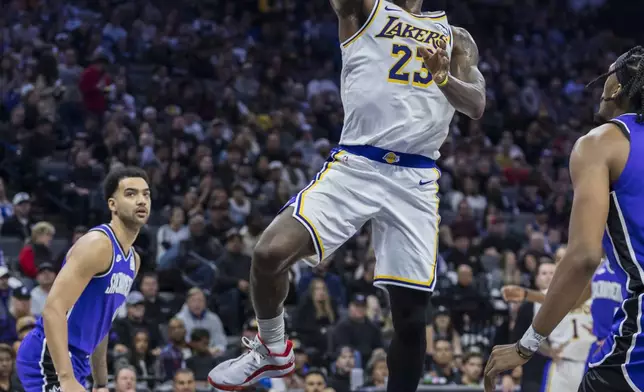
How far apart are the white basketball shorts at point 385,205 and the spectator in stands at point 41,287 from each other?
555 cm

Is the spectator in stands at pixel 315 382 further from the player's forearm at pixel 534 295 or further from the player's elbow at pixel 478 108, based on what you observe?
the player's elbow at pixel 478 108

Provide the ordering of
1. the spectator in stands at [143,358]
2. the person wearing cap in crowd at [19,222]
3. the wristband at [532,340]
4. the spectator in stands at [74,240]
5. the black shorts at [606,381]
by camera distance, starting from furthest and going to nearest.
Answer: the person wearing cap in crowd at [19,222]
the spectator in stands at [74,240]
the spectator in stands at [143,358]
the wristband at [532,340]
the black shorts at [606,381]

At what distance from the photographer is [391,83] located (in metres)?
4.96

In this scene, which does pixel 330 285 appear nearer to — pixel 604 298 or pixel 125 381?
pixel 125 381

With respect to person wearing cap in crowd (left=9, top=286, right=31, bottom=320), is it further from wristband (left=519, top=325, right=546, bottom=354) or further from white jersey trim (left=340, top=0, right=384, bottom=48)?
wristband (left=519, top=325, right=546, bottom=354)

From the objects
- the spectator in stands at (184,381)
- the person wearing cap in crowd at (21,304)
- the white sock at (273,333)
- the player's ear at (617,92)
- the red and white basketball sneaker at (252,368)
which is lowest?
the spectator in stands at (184,381)

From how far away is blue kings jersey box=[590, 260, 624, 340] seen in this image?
739 cm

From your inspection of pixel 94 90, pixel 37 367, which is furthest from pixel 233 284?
pixel 37 367

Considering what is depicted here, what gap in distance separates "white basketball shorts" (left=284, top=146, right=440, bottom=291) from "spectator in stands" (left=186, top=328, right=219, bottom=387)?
4.56 metres

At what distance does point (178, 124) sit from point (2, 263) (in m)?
4.22

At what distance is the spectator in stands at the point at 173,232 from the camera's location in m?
11.8

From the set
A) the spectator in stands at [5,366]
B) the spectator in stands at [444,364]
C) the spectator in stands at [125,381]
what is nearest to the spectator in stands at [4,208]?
the spectator in stands at [5,366]

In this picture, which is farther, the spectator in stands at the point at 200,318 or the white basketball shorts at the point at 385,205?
the spectator in stands at the point at 200,318

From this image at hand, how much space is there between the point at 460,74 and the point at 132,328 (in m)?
5.66
